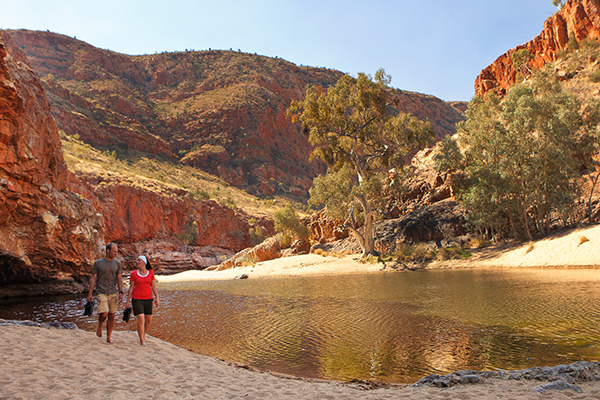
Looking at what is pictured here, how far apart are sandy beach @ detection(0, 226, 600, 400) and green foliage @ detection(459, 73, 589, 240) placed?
24.2 meters

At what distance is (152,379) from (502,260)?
2469 cm

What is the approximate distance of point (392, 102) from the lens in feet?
108

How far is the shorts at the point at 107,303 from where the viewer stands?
7168mm

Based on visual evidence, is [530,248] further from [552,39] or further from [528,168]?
[552,39]

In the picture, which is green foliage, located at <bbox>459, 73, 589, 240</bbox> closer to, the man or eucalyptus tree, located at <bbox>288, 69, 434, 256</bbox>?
eucalyptus tree, located at <bbox>288, 69, 434, 256</bbox>

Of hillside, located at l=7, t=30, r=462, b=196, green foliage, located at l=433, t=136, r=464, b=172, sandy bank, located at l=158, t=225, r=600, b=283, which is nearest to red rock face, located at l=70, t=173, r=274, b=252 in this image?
sandy bank, located at l=158, t=225, r=600, b=283

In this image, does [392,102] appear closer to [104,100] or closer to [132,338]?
[132,338]

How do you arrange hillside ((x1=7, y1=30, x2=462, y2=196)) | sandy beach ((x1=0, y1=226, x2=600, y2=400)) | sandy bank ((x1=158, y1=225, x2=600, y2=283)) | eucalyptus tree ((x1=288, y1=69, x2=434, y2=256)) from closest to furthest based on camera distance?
1. sandy beach ((x1=0, y1=226, x2=600, y2=400))
2. sandy bank ((x1=158, y1=225, x2=600, y2=283))
3. eucalyptus tree ((x1=288, y1=69, x2=434, y2=256))
4. hillside ((x1=7, y1=30, x2=462, y2=196))

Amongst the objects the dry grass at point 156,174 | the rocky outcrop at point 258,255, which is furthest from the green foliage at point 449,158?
the dry grass at point 156,174

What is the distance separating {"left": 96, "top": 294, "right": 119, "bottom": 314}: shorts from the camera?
23.5 feet

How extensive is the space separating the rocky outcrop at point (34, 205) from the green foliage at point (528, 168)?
27.8m

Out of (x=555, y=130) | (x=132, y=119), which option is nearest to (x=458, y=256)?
(x=555, y=130)

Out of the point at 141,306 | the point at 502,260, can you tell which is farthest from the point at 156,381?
the point at 502,260

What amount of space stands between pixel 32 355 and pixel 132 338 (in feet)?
7.73
